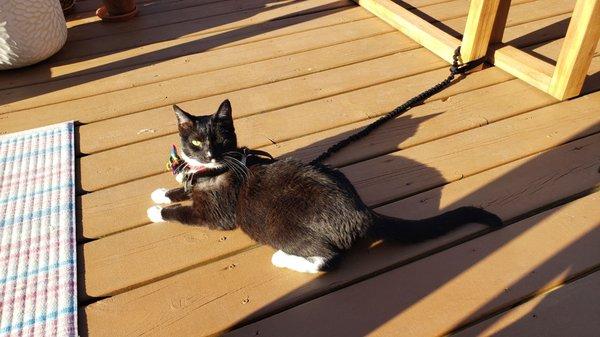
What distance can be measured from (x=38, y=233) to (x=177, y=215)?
0.47m

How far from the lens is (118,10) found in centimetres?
315

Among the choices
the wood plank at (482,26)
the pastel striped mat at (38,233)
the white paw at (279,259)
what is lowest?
the pastel striped mat at (38,233)

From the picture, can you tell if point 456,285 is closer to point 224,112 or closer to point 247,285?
point 247,285

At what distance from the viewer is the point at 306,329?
132cm

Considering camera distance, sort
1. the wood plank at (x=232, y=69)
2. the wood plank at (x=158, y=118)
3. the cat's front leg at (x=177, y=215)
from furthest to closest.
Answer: the wood plank at (x=232, y=69)
the wood plank at (x=158, y=118)
the cat's front leg at (x=177, y=215)

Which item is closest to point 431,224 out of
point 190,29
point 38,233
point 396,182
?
point 396,182

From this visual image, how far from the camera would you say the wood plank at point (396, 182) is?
4.93ft

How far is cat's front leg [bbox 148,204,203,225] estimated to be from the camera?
161 centimetres

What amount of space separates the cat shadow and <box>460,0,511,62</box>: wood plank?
2.52ft

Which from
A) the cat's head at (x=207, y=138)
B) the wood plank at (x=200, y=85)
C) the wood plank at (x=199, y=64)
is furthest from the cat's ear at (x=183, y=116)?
the wood plank at (x=199, y=64)

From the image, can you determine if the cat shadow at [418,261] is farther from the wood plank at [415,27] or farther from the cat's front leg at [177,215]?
the wood plank at [415,27]

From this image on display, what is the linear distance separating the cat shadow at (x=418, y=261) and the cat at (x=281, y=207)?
7cm

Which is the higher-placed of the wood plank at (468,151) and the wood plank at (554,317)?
the wood plank at (468,151)

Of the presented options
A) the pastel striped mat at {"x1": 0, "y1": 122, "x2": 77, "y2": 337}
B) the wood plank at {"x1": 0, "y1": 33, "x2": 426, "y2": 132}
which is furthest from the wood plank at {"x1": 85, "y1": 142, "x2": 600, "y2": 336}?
the wood plank at {"x1": 0, "y1": 33, "x2": 426, "y2": 132}
